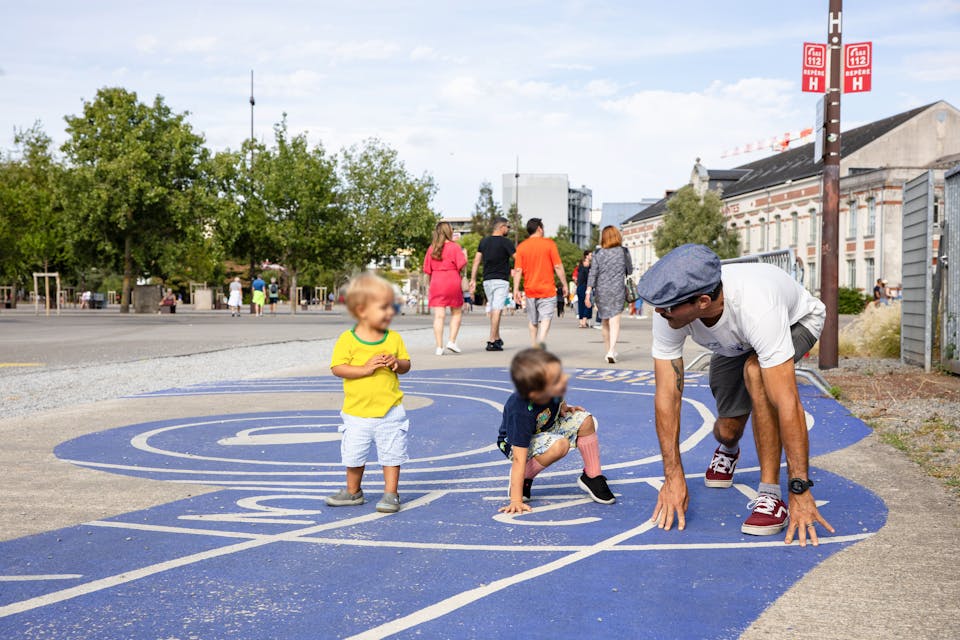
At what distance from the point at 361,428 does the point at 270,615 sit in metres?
1.74

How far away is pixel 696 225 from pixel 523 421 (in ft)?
237

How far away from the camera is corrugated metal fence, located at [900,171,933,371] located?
42.9 feet

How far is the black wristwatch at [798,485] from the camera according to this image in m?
4.56

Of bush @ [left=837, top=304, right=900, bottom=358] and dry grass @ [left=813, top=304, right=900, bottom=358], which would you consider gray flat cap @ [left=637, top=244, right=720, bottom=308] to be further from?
bush @ [left=837, top=304, right=900, bottom=358]

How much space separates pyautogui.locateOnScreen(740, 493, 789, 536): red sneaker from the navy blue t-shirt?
3.65 feet

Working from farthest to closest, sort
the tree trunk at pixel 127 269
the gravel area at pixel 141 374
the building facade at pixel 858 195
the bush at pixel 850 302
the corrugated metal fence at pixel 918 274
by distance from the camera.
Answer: the building facade at pixel 858 195
the bush at pixel 850 302
the tree trunk at pixel 127 269
the corrugated metal fence at pixel 918 274
the gravel area at pixel 141 374

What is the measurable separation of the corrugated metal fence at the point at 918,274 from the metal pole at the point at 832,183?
1.16m

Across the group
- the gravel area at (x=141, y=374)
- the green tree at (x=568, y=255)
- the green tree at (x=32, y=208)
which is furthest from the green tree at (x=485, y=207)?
the gravel area at (x=141, y=374)

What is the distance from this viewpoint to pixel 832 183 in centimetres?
1342

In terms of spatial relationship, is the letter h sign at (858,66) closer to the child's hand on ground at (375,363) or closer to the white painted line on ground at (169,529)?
the child's hand on ground at (375,363)

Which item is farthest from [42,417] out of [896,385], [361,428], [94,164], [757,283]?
[94,164]

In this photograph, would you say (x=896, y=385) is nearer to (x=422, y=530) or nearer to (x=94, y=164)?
(x=422, y=530)

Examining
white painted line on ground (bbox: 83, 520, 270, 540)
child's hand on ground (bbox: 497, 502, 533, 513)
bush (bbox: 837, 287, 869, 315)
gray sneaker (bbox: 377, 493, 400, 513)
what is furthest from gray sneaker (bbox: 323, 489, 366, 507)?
bush (bbox: 837, 287, 869, 315)

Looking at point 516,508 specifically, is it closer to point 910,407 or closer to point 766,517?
point 766,517
